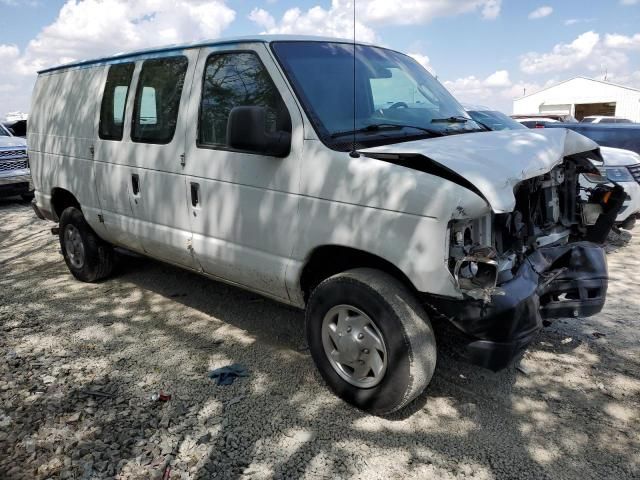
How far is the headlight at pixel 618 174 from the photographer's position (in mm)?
6702

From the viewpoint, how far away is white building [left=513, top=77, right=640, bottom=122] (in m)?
34.3

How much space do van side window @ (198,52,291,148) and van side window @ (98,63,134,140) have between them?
106 cm

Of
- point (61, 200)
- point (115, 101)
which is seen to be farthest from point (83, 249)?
point (115, 101)

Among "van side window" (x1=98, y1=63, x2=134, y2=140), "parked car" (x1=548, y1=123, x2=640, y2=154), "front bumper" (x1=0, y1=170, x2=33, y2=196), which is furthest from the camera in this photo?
"front bumper" (x1=0, y1=170, x2=33, y2=196)

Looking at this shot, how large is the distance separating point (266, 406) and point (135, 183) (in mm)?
2144

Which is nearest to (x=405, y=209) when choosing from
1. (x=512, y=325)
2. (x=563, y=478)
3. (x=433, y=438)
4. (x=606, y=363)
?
(x=512, y=325)

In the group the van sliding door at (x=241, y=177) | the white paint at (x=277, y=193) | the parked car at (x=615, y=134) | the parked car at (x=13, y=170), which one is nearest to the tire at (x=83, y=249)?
the white paint at (x=277, y=193)

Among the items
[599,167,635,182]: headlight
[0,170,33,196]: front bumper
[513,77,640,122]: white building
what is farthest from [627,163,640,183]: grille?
[513,77,640,122]: white building

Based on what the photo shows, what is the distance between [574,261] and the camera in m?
3.27

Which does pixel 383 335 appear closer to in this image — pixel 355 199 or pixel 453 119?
pixel 355 199

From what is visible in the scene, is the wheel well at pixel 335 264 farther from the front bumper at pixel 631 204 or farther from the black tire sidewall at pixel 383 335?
the front bumper at pixel 631 204

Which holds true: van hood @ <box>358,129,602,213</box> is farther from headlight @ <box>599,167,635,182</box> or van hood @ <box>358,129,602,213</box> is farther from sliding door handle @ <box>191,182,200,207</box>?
headlight @ <box>599,167,635,182</box>

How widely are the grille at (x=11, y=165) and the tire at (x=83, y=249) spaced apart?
20.6 ft

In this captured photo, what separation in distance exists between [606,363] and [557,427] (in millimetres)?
975
